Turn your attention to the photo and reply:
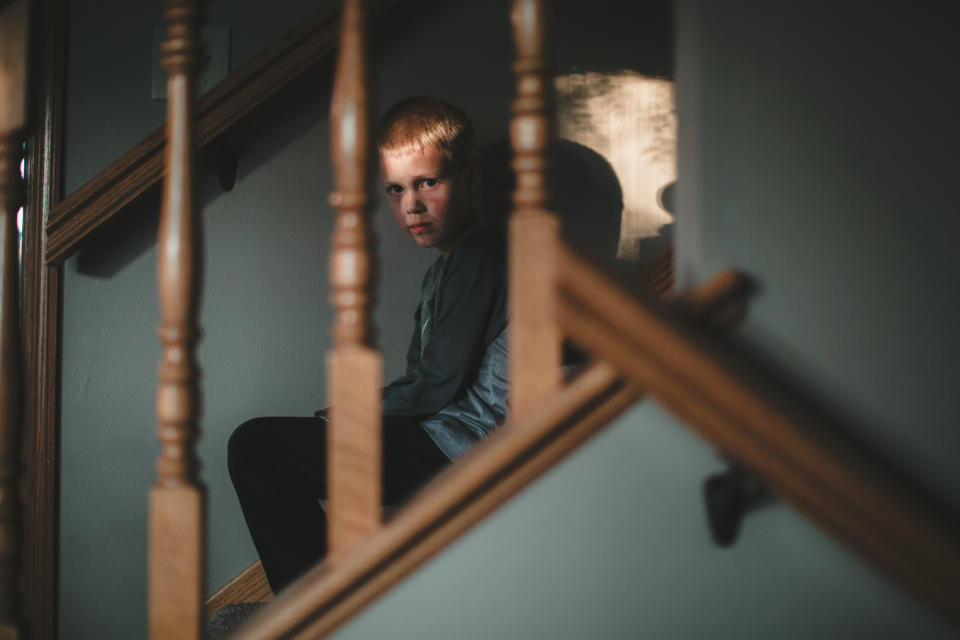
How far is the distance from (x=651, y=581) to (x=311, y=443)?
2.60 ft

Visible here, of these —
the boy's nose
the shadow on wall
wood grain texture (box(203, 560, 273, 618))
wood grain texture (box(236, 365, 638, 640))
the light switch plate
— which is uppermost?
the light switch plate

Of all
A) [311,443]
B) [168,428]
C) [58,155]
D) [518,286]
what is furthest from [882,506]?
[58,155]

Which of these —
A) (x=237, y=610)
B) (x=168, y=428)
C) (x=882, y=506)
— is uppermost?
(x=168, y=428)

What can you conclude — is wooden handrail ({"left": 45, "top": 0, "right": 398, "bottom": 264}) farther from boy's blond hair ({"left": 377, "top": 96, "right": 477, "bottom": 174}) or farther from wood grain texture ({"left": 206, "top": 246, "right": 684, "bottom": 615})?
wood grain texture ({"left": 206, "top": 246, "right": 684, "bottom": 615})

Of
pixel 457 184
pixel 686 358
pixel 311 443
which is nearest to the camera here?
pixel 686 358

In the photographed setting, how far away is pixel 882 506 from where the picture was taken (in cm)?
69

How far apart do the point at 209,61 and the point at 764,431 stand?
1668 mm

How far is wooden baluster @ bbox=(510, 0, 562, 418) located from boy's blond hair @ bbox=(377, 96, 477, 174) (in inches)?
32.8

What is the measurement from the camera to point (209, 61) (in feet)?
5.93

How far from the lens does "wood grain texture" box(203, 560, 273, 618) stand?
1.79 m

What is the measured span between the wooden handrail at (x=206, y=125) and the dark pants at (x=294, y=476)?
26.0 inches

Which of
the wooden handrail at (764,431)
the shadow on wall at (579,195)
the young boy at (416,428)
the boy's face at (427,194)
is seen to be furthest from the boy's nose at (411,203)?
the wooden handrail at (764,431)

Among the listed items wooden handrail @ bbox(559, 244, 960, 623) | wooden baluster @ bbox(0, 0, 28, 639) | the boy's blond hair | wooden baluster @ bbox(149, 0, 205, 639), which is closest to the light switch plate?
the boy's blond hair

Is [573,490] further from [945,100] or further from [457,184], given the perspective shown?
[457,184]
